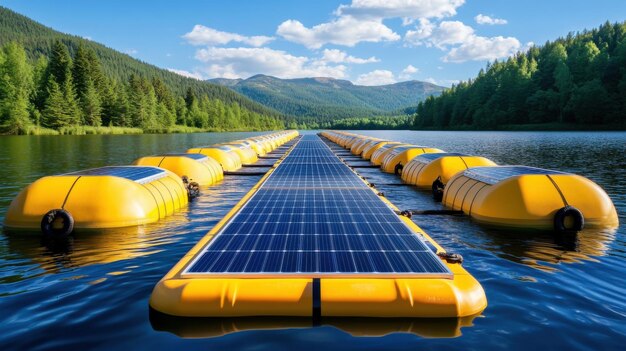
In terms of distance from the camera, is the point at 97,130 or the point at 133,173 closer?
the point at 133,173

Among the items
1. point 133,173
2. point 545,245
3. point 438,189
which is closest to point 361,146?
point 438,189

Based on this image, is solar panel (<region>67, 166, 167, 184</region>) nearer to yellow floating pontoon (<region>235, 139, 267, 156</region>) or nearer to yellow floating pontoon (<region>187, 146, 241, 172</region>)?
yellow floating pontoon (<region>187, 146, 241, 172</region>)

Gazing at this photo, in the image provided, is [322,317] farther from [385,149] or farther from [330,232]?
[385,149]

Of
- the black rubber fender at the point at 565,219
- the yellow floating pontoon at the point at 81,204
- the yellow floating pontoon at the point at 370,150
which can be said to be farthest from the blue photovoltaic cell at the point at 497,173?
the yellow floating pontoon at the point at 370,150

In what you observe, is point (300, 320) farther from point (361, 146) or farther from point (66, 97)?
point (66, 97)

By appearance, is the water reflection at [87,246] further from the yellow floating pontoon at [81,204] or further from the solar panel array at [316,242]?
the solar panel array at [316,242]

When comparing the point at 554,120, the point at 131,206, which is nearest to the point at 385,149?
the point at 131,206

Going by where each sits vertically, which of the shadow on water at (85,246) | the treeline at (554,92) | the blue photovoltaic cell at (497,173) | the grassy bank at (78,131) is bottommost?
the shadow on water at (85,246)
